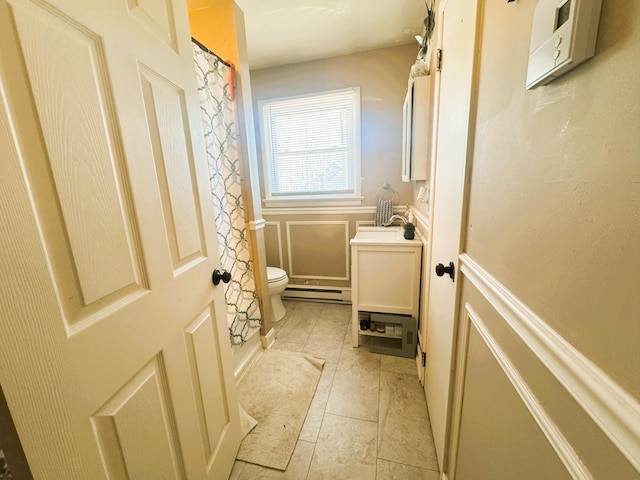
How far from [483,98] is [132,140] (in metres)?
0.99

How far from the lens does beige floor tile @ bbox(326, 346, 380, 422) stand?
147cm

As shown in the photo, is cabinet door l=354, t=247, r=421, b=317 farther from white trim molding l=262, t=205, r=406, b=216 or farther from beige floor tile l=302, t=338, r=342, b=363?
white trim molding l=262, t=205, r=406, b=216

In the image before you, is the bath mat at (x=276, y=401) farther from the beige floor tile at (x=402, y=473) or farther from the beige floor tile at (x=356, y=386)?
the beige floor tile at (x=402, y=473)

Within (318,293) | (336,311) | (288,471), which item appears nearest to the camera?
(288,471)

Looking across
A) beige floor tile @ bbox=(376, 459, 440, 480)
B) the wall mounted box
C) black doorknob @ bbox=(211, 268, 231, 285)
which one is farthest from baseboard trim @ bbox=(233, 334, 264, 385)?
the wall mounted box

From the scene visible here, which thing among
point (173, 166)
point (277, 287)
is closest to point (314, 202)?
point (277, 287)

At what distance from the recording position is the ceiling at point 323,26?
179cm

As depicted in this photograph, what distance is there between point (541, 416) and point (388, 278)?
140 cm

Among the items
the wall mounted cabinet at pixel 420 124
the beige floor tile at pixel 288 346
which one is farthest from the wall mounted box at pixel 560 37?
the beige floor tile at pixel 288 346

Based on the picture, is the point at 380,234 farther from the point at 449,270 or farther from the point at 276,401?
the point at 276,401

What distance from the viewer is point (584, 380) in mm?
357

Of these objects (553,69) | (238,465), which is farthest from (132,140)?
(238,465)

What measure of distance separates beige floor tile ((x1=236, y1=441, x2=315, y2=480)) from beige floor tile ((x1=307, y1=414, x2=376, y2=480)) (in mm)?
32

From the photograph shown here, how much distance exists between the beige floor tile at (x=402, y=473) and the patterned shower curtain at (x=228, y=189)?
105cm
